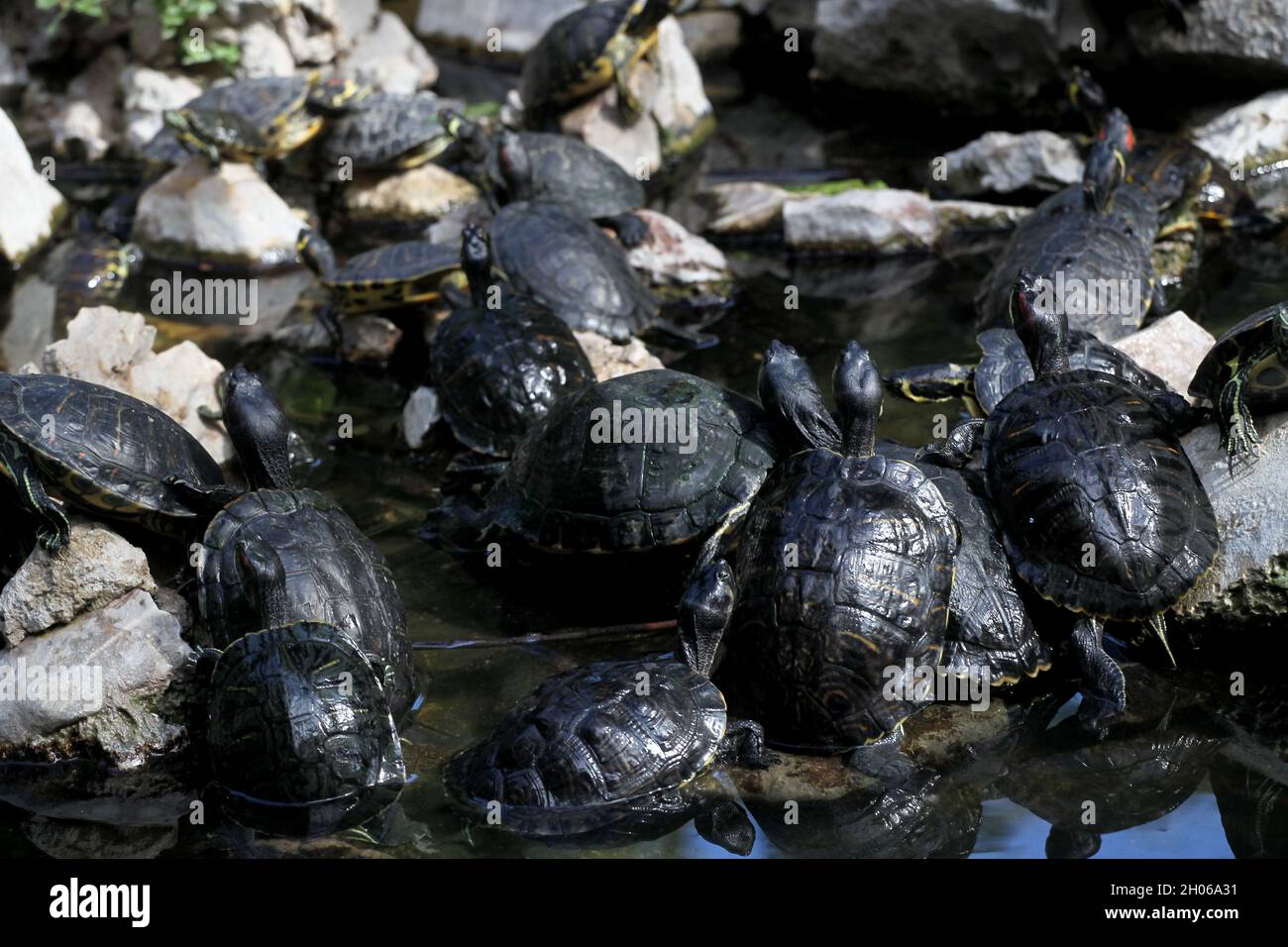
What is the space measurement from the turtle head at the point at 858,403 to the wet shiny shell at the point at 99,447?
2864 mm

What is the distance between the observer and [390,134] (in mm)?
11273

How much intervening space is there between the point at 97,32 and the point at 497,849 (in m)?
11.1

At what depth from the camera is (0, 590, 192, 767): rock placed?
4.92 metres

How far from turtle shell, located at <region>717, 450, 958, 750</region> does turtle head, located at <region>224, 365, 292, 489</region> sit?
224cm

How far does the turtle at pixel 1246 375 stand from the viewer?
5203 millimetres

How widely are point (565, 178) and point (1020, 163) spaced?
368 centimetres

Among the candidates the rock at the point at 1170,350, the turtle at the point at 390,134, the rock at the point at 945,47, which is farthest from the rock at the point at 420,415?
the rock at the point at 945,47

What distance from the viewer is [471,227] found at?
7.84m

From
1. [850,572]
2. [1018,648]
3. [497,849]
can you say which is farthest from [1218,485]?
[497,849]

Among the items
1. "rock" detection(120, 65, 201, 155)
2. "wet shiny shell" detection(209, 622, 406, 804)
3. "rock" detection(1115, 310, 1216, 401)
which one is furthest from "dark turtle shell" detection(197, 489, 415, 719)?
"rock" detection(120, 65, 201, 155)

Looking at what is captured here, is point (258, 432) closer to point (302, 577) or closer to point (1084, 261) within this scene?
point (302, 577)

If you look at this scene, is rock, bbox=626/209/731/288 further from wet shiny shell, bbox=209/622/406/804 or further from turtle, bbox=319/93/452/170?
wet shiny shell, bbox=209/622/406/804

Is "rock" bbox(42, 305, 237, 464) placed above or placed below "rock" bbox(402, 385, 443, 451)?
above

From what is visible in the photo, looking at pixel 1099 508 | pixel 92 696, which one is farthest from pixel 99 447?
pixel 1099 508
